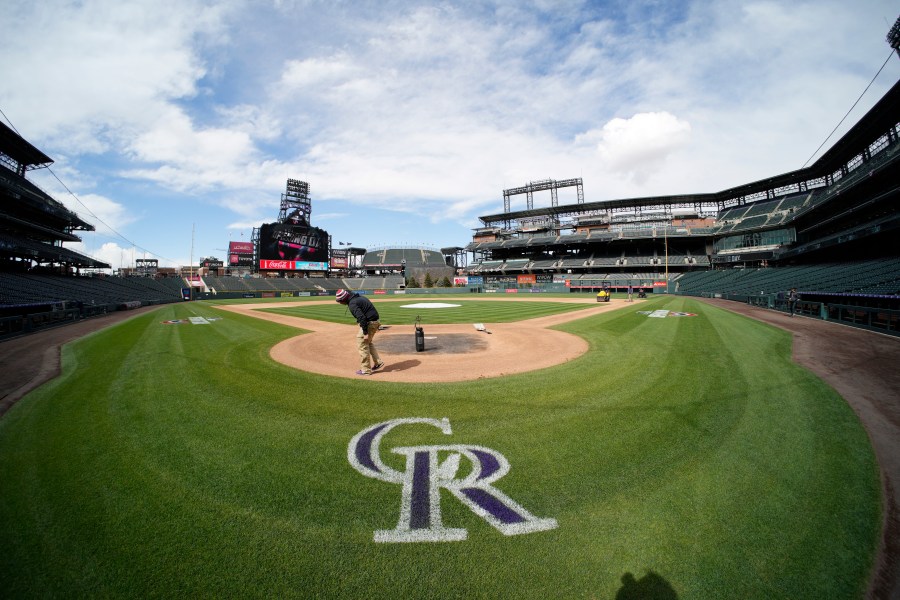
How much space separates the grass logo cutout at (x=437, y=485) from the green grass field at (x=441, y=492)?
0.33 feet

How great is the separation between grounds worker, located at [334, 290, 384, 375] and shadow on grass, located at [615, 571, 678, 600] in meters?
6.17

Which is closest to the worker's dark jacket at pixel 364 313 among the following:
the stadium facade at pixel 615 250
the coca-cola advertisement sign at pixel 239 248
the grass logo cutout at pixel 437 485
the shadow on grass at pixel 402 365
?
the shadow on grass at pixel 402 365

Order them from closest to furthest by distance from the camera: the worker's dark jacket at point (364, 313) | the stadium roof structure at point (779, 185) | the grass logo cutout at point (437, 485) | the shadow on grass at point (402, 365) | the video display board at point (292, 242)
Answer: the grass logo cutout at point (437, 485) < the worker's dark jacket at point (364, 313) < the shadow on grass at point (402, 365) < the stadium roof structure at point (779, 185) < the video display board at point (292, 242)

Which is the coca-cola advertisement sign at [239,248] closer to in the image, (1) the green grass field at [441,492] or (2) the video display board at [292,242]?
(2) the video display board at [292,242]

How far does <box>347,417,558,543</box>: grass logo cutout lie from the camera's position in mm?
3066

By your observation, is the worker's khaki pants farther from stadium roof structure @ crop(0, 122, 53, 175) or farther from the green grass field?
stadium roof structure @ crop(0, 122, 53, 175)

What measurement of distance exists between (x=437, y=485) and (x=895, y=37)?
45.0 meters

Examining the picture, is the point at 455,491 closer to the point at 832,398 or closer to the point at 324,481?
the point at 324,481

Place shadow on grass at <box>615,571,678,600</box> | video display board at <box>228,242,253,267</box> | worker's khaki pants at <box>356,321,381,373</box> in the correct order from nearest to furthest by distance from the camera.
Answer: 1. shadow on grass at <box>615,571,678,600</box>
2. worker's khaki pants at <box>356,321,381,373</box>
3. video display board at <box>228,242,253,267</box>

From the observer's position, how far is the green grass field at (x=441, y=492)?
258 centimetres

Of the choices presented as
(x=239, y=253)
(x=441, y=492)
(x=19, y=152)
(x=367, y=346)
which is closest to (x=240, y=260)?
(x=239, y=253)

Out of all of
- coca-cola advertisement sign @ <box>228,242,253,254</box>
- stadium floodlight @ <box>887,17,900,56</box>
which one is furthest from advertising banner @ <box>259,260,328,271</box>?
stadium floodlight @ <box>887,17,900,56</box>

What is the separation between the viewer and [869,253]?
3083 centimetres

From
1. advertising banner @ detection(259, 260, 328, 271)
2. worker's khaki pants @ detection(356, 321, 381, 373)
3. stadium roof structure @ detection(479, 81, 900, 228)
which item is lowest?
worker's khaki pants @ detection(356, 321, 381, 373)
